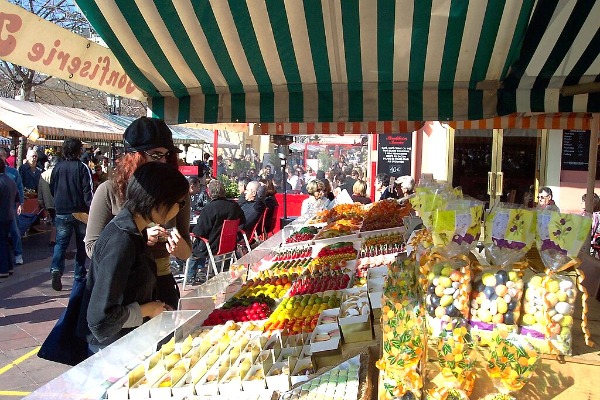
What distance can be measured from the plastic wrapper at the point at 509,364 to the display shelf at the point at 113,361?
150 cm

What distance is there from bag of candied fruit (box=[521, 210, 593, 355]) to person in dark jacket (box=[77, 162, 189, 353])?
1.66 m

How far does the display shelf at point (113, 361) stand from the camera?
2.14 metres

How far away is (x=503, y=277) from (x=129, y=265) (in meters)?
1.63

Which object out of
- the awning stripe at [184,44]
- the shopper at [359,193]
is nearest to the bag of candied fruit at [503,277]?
the awning stripe at [184,44]

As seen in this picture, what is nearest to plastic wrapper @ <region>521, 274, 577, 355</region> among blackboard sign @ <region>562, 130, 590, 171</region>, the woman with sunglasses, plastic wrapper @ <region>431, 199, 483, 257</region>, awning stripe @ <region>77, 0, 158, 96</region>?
plastic wrapper @ <region>431, 199, 483, 257</region>

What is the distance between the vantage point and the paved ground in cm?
481

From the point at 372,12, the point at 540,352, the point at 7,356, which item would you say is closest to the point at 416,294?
the point at 540,352

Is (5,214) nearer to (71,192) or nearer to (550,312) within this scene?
(71,192)

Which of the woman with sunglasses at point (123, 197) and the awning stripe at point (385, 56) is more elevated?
the awning stripe at point (385, 56)

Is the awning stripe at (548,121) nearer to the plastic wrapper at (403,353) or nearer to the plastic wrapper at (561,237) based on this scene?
the plastic wrapper at (561,237)

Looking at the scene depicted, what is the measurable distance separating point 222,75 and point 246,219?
17.7 ft

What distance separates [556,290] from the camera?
218cm

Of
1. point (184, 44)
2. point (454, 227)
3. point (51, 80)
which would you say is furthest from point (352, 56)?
point (51, 80)

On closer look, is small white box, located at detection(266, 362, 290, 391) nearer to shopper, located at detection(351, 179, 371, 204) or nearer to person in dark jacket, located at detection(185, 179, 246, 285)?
person in dark jacket, located at detection(185, 179, 246, 285)
